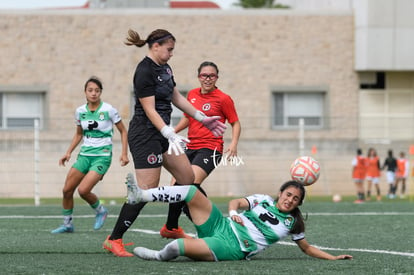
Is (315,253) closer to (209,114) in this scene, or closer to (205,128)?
(205,128)

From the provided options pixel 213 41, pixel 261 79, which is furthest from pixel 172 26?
pixel 261 79

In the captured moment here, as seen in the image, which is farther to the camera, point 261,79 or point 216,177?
point 261,79

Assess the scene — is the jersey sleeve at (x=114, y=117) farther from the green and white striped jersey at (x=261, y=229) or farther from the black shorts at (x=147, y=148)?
the green and white striped jersey at (x=261, y=229)

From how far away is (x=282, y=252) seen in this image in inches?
368

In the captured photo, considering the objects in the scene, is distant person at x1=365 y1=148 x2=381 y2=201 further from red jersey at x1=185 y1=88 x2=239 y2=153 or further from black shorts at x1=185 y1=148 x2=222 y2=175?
black shorts at x1=185 y1=148 x2=222 y2=175

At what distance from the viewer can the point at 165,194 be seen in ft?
26.3

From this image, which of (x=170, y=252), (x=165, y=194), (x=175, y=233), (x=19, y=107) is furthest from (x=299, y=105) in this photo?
(x=170, y=252)

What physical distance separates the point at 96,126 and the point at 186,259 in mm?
3868

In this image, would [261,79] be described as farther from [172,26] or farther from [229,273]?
[229,273]

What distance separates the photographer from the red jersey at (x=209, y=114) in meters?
11.0

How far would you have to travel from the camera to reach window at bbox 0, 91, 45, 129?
112ft

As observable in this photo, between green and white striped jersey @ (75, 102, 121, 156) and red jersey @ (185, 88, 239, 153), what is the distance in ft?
3.98

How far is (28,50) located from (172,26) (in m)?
5.13

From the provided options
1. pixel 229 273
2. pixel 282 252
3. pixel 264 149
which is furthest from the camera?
pixel 264 149
